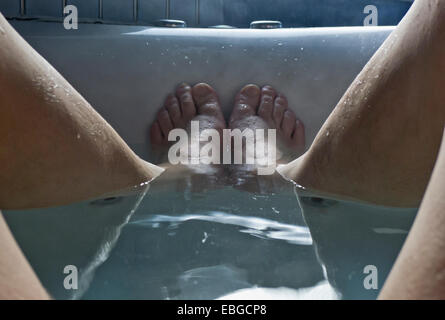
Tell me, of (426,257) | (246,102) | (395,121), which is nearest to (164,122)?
(246,102)

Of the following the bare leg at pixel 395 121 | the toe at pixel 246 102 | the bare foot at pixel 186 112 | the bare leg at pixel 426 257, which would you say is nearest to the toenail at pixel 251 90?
the toe at pixel 246 102

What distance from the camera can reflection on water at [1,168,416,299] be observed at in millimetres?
467

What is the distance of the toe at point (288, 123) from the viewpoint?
138 centimetres

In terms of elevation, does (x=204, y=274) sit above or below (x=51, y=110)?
below

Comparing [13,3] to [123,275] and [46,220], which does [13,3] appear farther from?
[123,275]

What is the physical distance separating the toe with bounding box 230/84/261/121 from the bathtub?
0.03 metres

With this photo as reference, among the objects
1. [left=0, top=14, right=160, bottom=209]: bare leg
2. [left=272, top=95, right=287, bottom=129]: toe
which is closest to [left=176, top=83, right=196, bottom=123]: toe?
[left=272, top=95, right=287, bottom=129]: toe

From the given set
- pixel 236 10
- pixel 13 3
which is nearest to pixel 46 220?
pixel 13 3

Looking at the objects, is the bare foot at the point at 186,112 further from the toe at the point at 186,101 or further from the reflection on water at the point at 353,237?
the reflection on water at the point at 353,237

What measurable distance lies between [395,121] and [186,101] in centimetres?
77

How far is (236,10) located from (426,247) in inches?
119

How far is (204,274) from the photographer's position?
0.50 m

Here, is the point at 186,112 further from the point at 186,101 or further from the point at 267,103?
the point at 267,103

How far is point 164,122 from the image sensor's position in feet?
4.36
